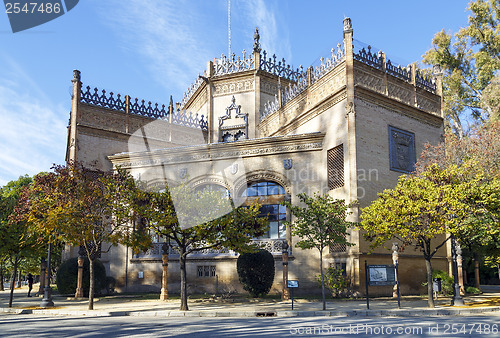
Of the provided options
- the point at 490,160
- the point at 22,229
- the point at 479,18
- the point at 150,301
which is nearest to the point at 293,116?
the point at 490,160

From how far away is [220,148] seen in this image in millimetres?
25641

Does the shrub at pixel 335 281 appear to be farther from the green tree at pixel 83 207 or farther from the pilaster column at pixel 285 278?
the green tree at pixel 83 207

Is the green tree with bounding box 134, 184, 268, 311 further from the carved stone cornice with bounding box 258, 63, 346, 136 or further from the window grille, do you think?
the carved stone cornice with bounding box 258, 63, 346, 136

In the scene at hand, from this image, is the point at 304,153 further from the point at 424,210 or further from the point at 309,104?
the point at 424,210

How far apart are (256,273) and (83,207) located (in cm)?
857

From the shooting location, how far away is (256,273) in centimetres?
2100

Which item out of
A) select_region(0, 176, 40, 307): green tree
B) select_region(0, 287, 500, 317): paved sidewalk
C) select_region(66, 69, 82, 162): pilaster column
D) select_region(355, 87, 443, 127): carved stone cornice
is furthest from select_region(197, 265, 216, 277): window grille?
select_region(355, 87, 443, 127): carved stone cornice

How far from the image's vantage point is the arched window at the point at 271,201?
957 inches

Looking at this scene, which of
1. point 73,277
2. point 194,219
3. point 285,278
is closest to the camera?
point 194,219

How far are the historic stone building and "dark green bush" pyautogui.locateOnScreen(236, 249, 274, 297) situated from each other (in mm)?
1990

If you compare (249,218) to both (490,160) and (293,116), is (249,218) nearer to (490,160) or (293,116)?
(293,116)

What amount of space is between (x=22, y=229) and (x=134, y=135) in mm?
10498

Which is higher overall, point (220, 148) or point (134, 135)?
point (134, 135)

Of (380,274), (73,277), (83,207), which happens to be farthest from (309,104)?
(73,277)
